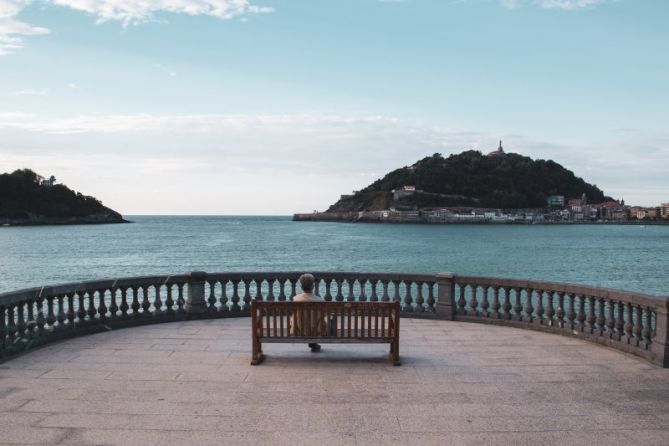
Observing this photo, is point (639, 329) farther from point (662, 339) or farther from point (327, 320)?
point (327, 320)

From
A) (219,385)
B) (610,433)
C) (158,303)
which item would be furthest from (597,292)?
(158,303)

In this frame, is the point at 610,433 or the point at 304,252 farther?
the point at 304,252

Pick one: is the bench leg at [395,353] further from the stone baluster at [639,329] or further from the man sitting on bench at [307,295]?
the stone baluster at [639,329]

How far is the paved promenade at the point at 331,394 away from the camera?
231 inches

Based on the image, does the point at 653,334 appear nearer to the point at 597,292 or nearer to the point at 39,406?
the point at 597,292

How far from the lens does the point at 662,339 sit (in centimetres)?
845

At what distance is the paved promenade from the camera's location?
5859 millimetres

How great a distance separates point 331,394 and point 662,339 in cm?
506

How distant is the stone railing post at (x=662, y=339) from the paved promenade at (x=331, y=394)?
0.25 metres

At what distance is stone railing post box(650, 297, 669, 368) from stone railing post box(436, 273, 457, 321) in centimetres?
419

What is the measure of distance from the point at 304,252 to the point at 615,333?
77202mm

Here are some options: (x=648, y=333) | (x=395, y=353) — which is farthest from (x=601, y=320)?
(x=395, y=353)

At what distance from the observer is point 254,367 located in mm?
8328

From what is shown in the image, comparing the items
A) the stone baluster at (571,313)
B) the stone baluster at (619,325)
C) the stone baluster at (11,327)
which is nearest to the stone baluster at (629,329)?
the stone baluster at (619,325)
